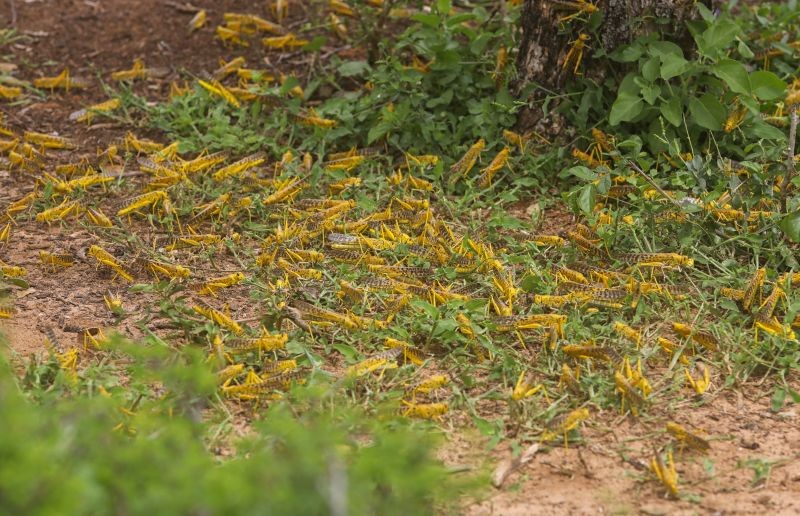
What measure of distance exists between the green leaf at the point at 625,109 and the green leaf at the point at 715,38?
0.39m

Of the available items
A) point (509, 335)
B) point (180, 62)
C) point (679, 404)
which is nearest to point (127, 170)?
point (180, 62)

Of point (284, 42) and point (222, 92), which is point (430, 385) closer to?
point (222, 92)

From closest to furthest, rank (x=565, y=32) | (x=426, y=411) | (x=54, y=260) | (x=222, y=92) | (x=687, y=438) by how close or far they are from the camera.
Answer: (x=687, y=438) → (x=426, y=411) → (x=54, y=260) → (x=565, y=32) → (x=222, y=92)

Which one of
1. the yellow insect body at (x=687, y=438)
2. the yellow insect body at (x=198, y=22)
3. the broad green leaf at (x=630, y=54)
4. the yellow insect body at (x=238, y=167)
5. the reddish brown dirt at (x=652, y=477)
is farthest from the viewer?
the yellow insect body at (x=198, y=22)

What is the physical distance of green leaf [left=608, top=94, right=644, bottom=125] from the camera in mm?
5312

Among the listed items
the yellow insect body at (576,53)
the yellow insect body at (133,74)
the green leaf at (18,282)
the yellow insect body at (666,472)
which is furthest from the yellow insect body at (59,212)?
the yellow insect body at (666,472)

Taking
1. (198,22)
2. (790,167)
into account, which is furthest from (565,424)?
(198,22)

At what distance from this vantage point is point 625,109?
17.5ft

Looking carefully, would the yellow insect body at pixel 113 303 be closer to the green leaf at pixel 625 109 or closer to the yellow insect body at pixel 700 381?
the yellow insect body at pixel 700 381

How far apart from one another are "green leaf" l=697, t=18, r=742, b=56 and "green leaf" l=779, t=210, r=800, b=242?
3.34ft

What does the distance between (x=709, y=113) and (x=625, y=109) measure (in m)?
0.42

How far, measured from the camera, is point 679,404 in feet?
13.1

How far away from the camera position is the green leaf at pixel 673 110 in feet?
17.3

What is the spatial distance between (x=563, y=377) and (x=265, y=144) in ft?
8.63
